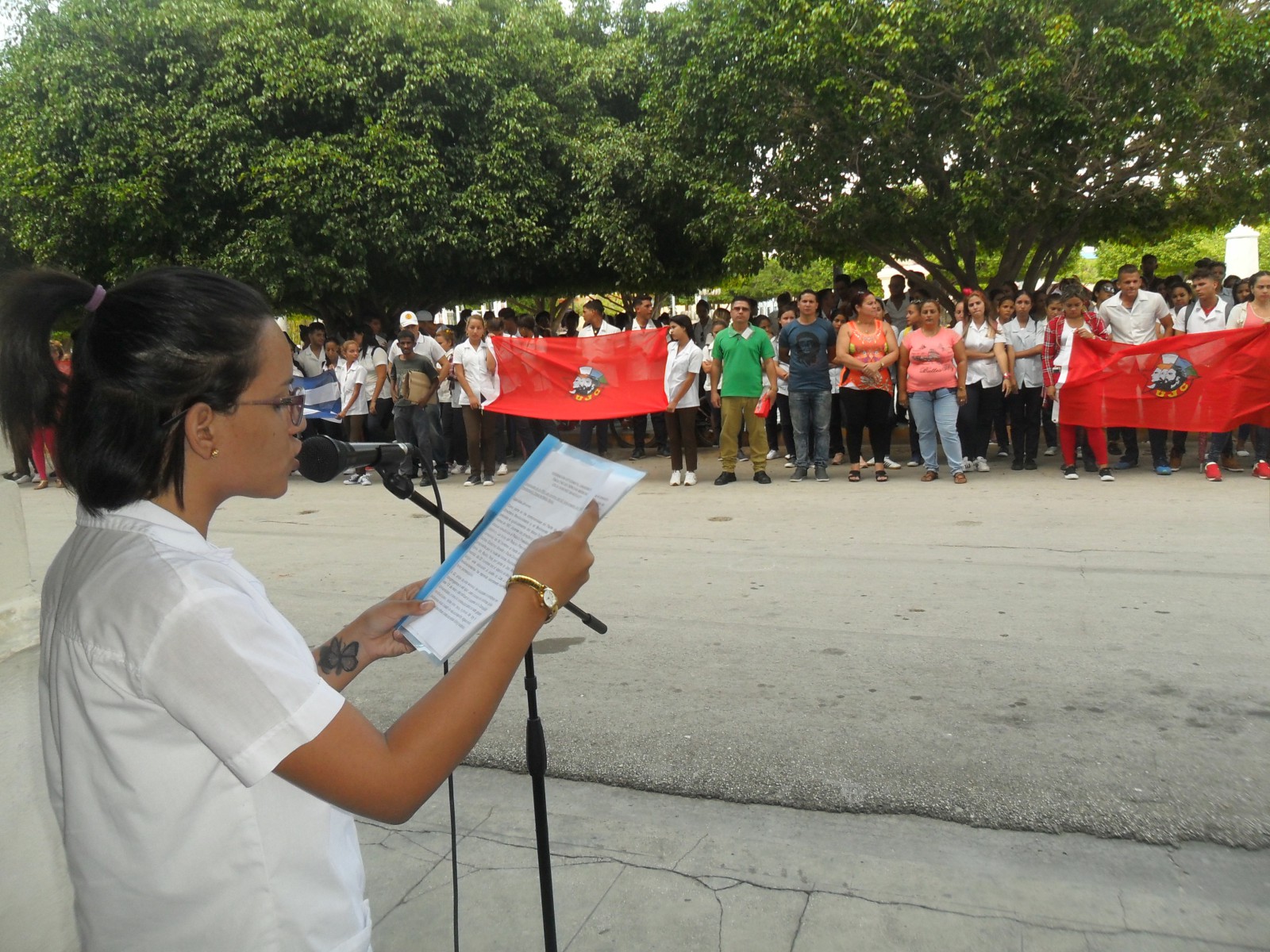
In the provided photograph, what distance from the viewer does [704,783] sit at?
3.68 metres

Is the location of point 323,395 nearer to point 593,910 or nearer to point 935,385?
point 935,385

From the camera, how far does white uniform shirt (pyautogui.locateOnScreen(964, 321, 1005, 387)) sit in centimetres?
1051

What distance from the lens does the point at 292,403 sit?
65.7 inches

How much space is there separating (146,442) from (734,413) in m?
9.18

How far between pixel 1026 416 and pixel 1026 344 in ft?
2.52

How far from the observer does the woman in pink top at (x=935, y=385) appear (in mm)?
9867

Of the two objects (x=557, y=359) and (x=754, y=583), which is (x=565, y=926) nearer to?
(x=754, y=583)

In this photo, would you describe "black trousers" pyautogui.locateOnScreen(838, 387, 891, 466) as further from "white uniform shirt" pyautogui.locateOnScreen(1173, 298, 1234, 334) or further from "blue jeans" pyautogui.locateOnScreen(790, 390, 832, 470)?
"white uniform shirt" pyautogui.locateOnScreen(1173, 298, 1234, 334)

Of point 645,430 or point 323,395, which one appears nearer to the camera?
point 645,430

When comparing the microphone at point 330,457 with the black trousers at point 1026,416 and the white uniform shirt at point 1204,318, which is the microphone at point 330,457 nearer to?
the black trousers at point 1026,416

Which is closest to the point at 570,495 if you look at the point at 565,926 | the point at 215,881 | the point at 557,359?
the point at 215,881

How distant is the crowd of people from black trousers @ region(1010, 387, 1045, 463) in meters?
0.02

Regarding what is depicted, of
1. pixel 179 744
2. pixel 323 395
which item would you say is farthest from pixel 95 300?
pixel 323 395

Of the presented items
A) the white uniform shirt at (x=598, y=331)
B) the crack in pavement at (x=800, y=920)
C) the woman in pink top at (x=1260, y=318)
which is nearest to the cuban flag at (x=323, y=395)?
the white uniform shirt at (x=598, y=331)
